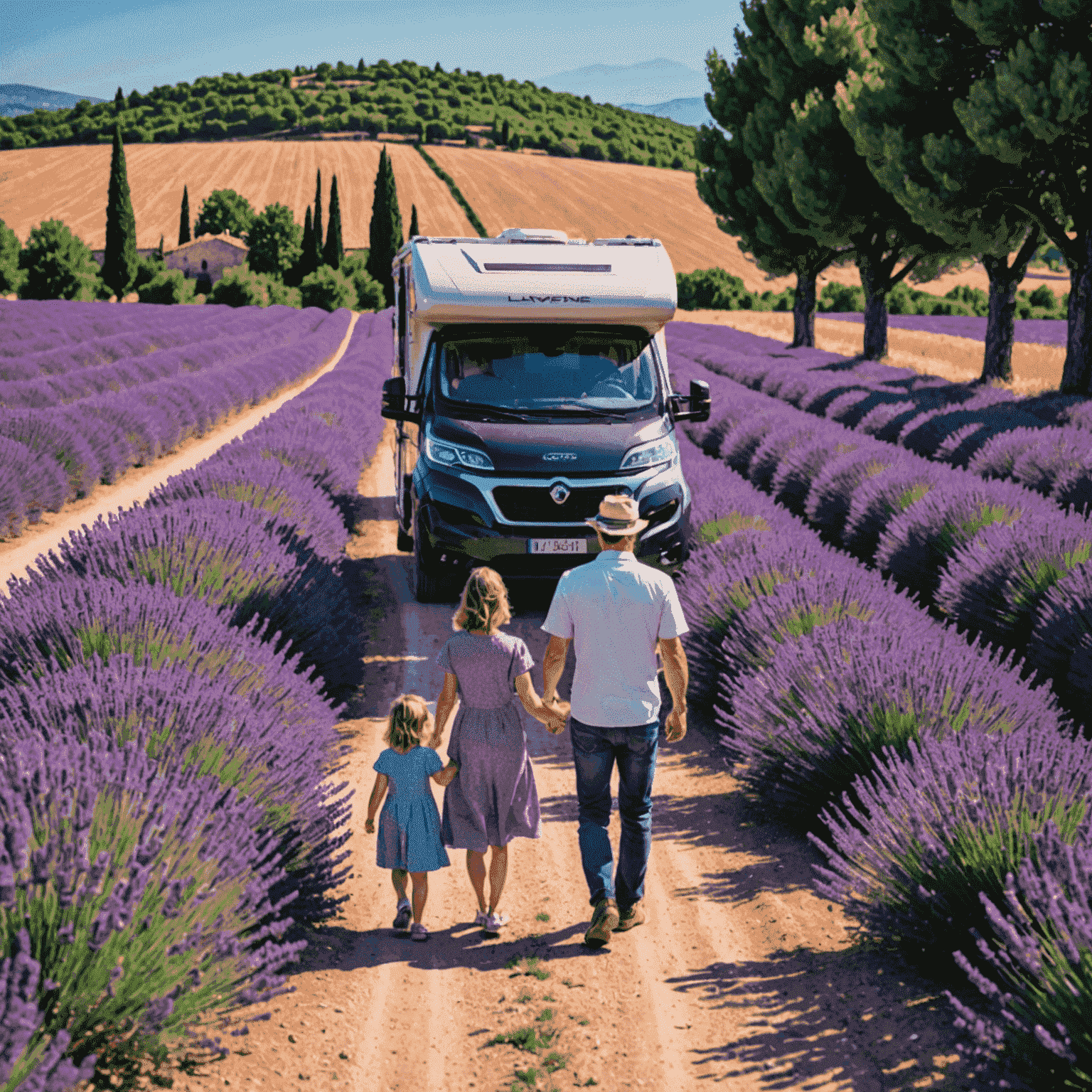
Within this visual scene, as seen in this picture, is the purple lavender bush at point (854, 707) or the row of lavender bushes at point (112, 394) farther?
the row of lavender bushes at point (112, 394)

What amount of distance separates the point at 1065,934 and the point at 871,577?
4.67 meters

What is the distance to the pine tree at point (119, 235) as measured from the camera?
63.2 metres

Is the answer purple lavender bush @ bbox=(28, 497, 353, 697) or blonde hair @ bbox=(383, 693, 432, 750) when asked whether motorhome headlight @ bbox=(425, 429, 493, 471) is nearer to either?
purple lavender bush @ bbox=(28, 497, 353, 697)

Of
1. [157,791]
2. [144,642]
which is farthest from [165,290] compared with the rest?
[157,791]

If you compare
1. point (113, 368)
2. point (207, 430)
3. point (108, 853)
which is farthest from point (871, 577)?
point (113, 368)

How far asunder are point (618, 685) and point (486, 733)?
0.55 m

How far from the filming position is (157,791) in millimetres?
3275

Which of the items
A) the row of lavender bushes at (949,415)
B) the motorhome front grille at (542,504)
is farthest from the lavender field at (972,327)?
the motorhome front grille at (542,504)

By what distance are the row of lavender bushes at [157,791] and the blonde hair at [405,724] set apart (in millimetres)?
302

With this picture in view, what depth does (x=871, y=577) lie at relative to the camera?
7297mm

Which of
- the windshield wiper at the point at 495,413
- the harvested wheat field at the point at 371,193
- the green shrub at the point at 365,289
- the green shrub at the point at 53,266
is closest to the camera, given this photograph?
the windshield wiper at the point at 495,413

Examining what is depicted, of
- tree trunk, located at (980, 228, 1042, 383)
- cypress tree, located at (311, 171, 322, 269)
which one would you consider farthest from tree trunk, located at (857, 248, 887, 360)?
cypress tree, located at (311, 171, 322, 269)

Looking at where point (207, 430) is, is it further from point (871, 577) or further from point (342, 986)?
point (342, 986)

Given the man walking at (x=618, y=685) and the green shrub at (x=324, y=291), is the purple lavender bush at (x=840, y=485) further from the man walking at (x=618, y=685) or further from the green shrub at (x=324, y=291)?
the green shrub at (x=324, y=291)
